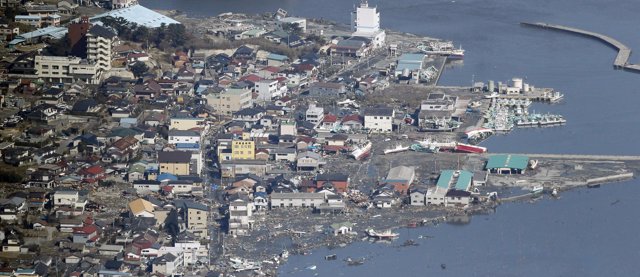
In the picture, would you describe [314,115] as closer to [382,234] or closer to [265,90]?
[265,90]

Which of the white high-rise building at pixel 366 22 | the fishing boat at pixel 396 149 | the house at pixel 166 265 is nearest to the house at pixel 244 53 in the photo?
the white high-rise building at pixel 366 22

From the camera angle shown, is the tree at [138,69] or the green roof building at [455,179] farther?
the tree at [138,69]

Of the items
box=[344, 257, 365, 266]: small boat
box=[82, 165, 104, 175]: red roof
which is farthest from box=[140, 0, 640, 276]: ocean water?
box=[82, 165, 104, 175]: red roof

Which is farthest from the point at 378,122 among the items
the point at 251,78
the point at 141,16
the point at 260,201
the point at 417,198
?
the point at 141,16

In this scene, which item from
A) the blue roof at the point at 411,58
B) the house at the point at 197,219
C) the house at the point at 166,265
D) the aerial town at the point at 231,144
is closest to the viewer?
the house at the point at 166,265

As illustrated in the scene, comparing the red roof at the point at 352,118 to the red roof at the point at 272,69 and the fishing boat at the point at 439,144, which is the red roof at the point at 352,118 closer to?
the fishing boat at the point at 439,144

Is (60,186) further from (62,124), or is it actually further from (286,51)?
(286,51)

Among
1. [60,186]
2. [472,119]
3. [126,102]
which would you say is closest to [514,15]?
Result: [472,119]
